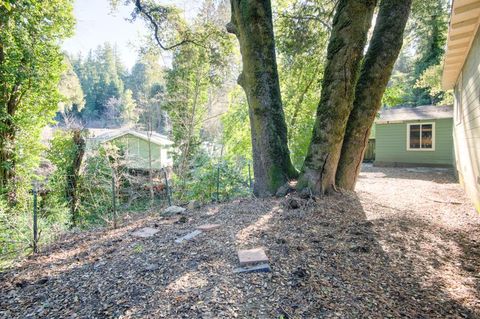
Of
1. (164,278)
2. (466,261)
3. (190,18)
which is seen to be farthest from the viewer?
(190,18)

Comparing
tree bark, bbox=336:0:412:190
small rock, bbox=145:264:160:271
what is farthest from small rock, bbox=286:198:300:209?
small rock, bbox=145:264:160:271

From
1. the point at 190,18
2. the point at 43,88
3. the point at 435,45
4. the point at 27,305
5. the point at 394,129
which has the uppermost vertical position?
the point at 435,45

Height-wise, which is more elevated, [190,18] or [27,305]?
[190,18]

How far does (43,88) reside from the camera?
7.27m

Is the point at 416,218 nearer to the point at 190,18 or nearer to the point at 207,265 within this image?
the point at 207,265

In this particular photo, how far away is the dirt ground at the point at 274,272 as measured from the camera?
1759mm

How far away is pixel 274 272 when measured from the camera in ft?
6.93

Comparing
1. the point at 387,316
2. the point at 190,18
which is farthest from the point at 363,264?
the point at 190,18

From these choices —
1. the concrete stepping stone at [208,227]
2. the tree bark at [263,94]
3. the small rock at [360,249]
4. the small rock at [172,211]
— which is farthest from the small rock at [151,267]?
the tree bark at [263,94]

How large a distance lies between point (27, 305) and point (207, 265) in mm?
1326

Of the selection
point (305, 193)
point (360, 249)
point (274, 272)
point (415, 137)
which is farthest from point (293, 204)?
point (415, 137)

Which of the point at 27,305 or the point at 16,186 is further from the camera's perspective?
the point at 16,186

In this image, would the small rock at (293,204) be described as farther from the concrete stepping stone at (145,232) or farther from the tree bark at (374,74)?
the concrete stepping stone at (145,232)

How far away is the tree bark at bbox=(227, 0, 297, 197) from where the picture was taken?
421cm
